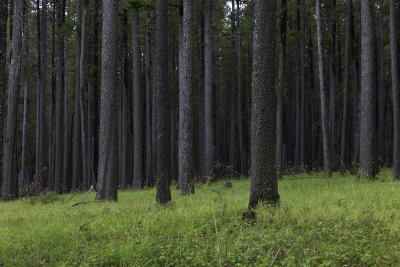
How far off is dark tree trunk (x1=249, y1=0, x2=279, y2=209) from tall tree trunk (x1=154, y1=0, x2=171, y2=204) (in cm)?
223

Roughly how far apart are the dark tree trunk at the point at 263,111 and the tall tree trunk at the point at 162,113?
2235 mm

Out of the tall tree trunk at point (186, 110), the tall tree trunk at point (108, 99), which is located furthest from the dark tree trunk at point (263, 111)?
the tall tree trunk at point (108, 99)

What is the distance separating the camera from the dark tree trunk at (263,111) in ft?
19.6

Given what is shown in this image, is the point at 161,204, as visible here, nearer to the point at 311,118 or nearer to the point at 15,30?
the point at 15,30

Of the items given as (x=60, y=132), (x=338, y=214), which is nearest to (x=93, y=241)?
(x=338, y=214)

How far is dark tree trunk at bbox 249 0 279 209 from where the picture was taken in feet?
19.6

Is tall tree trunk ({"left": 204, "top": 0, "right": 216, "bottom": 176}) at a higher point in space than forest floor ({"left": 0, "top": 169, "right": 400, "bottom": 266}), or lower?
higher

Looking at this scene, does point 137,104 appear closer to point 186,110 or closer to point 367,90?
point 186,110

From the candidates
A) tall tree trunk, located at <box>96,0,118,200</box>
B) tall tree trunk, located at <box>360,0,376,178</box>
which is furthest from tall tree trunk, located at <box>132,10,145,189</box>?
tall tree trunk, located at <box>360,0,376,178</box>

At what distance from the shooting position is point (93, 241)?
446cm

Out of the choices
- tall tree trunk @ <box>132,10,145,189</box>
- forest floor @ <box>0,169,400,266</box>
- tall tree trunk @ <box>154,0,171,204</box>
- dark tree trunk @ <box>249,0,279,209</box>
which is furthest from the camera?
tall tree trunk @ <box>132,10,145,189</box>

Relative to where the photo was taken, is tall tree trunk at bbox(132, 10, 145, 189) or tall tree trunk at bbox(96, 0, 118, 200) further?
tall tree trunk at bbox(132, 10, 145, 189)

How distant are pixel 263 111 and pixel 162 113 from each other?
8.25 ft

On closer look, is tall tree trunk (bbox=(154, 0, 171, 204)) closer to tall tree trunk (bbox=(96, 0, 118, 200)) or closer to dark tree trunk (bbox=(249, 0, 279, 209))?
dark tree trunk (bbox=(249, 0, 279, 209))
